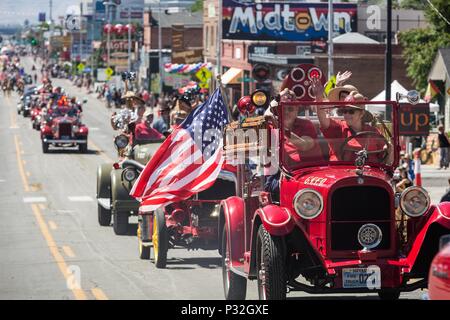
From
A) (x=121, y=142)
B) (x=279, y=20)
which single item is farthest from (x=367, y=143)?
(x=279, y=20)

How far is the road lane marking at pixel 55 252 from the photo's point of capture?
15459 mm

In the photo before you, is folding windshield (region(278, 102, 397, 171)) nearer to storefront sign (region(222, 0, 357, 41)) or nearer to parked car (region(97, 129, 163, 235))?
parked car (region(97, 129, 163, 235))

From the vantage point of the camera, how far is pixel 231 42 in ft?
256

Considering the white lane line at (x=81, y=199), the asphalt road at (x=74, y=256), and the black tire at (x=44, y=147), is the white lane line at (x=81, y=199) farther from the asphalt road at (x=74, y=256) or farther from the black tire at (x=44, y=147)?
the black tire at (x=44, y=147)

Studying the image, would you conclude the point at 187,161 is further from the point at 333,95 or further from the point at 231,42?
the point at 231,42

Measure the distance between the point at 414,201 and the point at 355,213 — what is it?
71cm

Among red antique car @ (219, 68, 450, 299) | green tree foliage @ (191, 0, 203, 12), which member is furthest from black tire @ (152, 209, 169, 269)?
green tree foliage @ (191, 0, 203, 12)

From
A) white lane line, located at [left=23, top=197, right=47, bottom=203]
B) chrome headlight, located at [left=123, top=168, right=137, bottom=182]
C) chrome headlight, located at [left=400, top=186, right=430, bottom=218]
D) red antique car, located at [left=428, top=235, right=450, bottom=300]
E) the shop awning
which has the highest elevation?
the shop awning

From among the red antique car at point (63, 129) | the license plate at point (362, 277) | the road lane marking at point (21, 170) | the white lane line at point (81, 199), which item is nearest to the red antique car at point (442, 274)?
the license plate at point (362, 277)

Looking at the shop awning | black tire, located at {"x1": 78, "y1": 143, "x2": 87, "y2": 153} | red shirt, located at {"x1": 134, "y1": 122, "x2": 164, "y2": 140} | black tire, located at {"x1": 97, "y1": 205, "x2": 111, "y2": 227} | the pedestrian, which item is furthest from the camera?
the shop awning

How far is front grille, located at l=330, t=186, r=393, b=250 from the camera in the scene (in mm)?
12617

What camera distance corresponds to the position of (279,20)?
73875 mm

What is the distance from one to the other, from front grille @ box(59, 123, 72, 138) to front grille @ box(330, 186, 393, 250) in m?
37.0

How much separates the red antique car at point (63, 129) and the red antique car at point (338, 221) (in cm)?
3594
